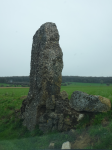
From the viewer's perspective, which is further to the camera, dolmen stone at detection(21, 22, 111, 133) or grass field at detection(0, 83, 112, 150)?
dolmen stone at detection(21, 22, 111, 133)

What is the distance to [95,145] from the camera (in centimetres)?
494

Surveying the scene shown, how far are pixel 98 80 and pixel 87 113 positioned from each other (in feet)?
102

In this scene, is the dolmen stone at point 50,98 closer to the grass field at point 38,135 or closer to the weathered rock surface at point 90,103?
the weathered rock surface at point 90,103

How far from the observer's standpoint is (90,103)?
6.84 m

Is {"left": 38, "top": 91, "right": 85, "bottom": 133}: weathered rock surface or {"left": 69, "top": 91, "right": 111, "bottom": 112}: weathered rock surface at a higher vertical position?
{"left": 69, "top": 91, "right": 111, "bottom": 112}: weathered rock surface

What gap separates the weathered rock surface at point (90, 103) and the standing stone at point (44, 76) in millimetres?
1343

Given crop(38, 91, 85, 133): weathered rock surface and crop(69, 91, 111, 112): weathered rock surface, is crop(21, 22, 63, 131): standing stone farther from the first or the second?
crop(69, 91, 111, 112): weathered rock surface

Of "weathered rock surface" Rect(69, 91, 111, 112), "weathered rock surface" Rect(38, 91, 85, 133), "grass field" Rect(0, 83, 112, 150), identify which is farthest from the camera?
"weathered rock surface" Rect(38, 91, 85, 133)

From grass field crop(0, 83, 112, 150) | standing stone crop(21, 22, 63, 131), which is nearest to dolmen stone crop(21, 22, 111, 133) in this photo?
standing stone crop(21, 22, 63, 131)

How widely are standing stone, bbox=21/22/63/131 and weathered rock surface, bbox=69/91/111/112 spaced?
134 centimetres

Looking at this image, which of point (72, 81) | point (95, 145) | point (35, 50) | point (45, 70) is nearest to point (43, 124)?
point (45, 70)

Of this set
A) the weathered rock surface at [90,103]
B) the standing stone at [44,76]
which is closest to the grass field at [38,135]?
the weathered rock surface at [90,103]

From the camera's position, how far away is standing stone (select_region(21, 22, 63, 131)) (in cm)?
839

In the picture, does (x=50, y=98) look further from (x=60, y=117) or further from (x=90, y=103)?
(x=90, y=103)
